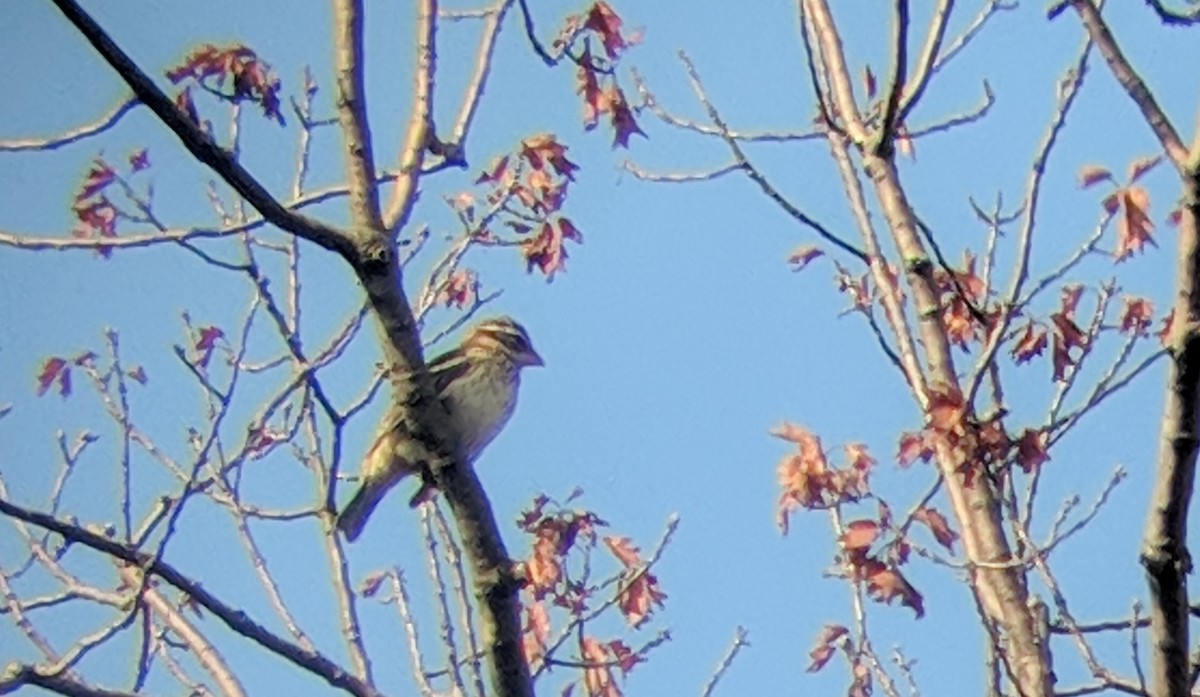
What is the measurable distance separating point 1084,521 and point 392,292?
256cm

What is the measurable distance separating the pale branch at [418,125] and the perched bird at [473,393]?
232 centimetres

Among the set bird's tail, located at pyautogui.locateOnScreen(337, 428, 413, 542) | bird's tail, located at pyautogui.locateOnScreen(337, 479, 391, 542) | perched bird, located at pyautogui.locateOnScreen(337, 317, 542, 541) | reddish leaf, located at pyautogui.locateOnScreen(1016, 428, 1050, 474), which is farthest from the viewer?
bird's tail, located at pyautogui.locateOnScreen(337, 479, 391, 542)

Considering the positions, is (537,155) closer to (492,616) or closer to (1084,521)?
(1084,521)

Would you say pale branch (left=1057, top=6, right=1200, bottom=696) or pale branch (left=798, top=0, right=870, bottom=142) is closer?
pale branch (left=1057, top=6, right=1200, bottom=696)

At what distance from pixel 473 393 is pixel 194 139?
4.39m

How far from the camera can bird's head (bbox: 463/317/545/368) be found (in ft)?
26.0

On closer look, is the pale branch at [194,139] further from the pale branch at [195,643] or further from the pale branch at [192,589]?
the pale branch at [195,643]

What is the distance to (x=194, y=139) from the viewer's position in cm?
317

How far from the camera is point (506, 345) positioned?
8.04 m

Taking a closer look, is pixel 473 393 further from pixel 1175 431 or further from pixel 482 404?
pixel 1175 431

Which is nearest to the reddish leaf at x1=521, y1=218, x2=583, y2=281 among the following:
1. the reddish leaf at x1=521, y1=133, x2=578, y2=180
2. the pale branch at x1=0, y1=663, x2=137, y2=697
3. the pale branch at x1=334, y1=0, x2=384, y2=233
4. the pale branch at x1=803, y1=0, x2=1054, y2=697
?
the reddish leaf at x1=521, y1=133, x2=578, y2=180

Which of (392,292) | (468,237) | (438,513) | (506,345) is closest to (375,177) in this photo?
(392,292)

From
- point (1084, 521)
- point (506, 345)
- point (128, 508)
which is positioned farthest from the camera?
point (506, 345)

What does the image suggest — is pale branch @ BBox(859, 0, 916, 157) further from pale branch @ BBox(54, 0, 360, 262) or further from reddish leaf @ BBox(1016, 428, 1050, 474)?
pale branch @ BBox(54, 0, 360, 262)
